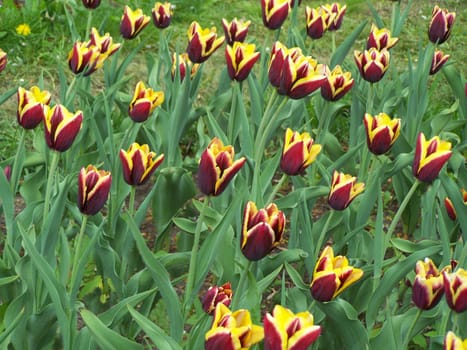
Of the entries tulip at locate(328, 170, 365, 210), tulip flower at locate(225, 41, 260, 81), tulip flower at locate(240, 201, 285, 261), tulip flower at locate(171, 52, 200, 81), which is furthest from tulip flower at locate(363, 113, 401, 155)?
tulip flower at locate(171, 52, 200, 81)

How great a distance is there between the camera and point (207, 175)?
165cm

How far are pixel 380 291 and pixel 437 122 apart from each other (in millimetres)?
1206

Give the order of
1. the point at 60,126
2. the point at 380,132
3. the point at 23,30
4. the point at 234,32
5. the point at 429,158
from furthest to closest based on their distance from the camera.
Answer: the point at 23,30 < the point at 234,32 < the point at 380,132 < the point at 429,158 < the point at 60,126

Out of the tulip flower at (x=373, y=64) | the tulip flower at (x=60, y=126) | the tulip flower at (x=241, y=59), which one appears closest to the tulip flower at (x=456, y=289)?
the tulip flower at (x=60, y=126)

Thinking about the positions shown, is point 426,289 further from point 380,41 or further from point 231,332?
point 380,41

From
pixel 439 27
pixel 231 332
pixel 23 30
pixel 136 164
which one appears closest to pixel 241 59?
pixel 136 164

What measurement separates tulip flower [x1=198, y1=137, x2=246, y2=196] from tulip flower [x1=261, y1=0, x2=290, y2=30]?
0.96 meters

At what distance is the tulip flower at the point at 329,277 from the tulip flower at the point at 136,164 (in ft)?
1.52

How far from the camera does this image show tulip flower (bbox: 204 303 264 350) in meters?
1.22

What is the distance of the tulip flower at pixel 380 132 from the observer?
6.85 feet

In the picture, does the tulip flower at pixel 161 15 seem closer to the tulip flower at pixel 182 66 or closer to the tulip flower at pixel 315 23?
the tulip flower at pixel 182 66

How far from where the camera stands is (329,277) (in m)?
1.59

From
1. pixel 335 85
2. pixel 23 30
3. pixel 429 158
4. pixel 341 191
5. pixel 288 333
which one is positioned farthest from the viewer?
pixel 23 30

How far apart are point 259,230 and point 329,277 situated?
0.59 ft
